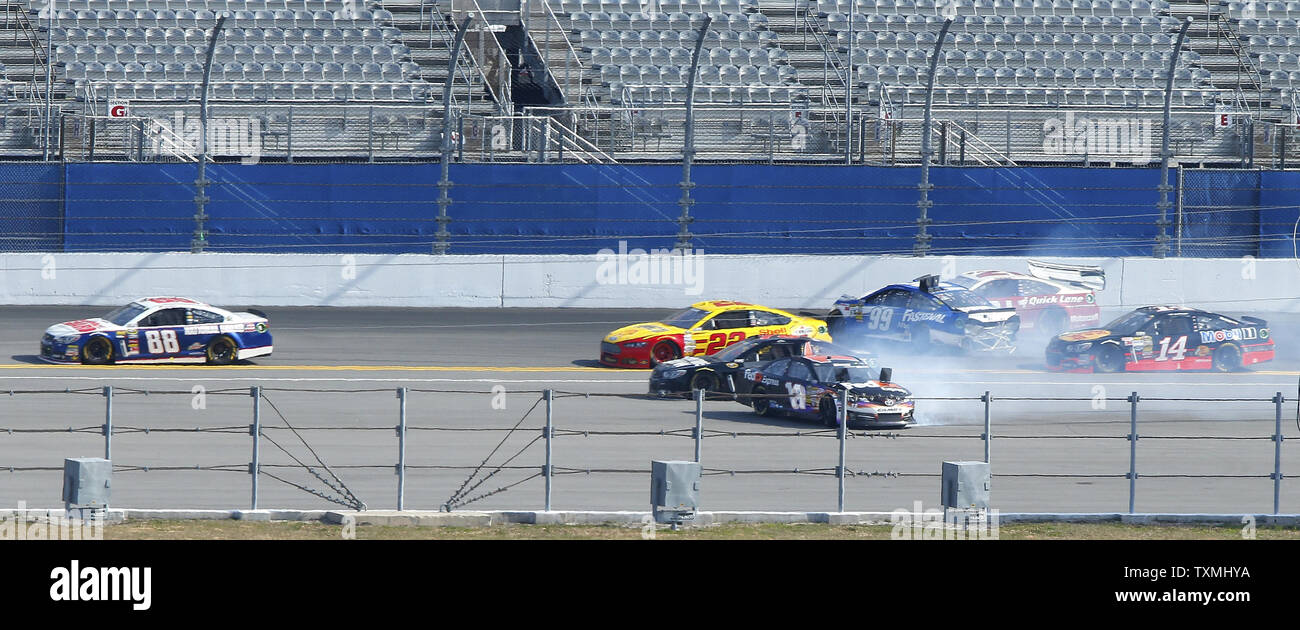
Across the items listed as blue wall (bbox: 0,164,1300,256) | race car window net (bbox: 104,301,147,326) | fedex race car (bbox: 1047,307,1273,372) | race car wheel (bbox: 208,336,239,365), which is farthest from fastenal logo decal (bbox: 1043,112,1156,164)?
race car window net (bbox: 104,301,147,326)

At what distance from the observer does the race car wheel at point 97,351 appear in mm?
20453

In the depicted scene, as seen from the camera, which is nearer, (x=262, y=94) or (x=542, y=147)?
(x=542, y=147)

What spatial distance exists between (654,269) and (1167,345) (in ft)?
27.4

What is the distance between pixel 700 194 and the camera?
27297mm

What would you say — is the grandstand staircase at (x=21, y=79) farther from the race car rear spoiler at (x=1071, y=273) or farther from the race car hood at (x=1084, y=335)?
the race car hood at (x=1084, y=335)

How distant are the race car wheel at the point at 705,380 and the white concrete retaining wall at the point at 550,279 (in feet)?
23.7

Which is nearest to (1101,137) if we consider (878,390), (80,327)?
(878,390)

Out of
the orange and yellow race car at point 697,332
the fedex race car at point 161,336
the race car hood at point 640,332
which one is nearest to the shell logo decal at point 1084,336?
the orange and yellow race car at point 697,332

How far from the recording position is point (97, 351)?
20.5 meters

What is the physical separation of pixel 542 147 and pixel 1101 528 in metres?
17.1

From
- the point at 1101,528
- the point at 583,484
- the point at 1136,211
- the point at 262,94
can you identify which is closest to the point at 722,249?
the point at 1136,211

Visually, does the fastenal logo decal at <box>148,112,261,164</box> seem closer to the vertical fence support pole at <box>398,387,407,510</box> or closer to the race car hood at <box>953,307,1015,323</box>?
the race car hood at <box>953,307,1015,323</box>

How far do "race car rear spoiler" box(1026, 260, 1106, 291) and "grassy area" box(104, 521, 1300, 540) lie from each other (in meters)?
12.8

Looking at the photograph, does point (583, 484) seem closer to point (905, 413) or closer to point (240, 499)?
point (240, 499)
